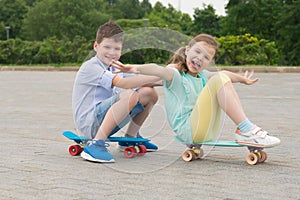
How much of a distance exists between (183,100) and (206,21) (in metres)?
54.0

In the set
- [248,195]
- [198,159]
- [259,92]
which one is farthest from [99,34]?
[259,92]

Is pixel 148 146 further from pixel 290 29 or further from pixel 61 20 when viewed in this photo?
pixel 61 20

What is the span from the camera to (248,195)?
12.1ft

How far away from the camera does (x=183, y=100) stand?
4.77 m

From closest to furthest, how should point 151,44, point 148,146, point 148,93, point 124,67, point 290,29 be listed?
point 124,67, point 151,44, point 148,93, point 148,146, point 290,29

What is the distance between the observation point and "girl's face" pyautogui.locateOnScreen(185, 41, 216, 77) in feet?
15.4

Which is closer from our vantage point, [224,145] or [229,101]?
[229,101]

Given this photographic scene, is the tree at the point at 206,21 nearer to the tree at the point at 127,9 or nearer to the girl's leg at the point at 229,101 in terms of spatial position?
the tree at the point at 127,9

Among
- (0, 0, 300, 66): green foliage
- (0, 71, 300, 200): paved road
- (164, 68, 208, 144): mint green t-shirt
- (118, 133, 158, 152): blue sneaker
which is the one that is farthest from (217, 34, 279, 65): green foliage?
(164, 68, 208, 144): mint green t-shirt

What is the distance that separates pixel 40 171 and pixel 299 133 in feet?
10.5

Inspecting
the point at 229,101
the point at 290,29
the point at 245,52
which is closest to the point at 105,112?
the point at 229,101

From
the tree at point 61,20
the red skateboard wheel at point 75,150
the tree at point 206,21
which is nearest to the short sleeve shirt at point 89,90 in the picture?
the red skateboard wheel at point 75,150

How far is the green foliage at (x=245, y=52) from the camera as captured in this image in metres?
24.0

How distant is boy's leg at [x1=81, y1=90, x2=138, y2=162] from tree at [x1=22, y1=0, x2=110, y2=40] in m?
65.0
